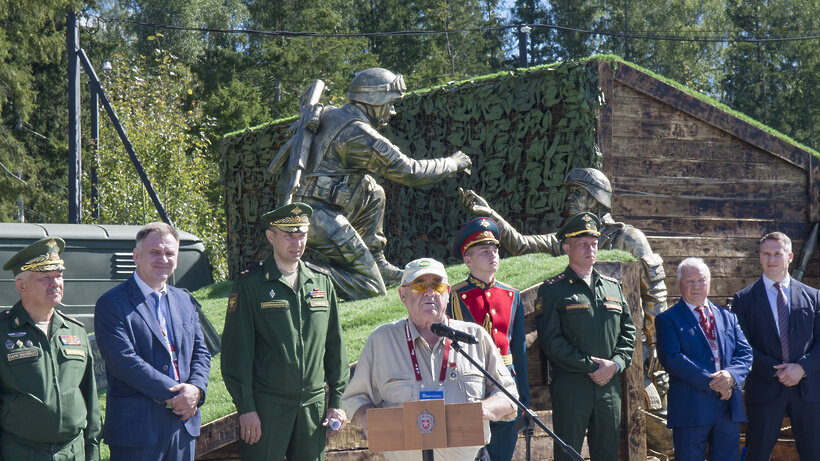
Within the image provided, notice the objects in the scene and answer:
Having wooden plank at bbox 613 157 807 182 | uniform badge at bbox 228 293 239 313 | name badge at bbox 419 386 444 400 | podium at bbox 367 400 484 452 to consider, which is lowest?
podium at bbox 367 400 484 452

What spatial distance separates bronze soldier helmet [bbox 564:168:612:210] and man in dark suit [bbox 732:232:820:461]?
2144 mm

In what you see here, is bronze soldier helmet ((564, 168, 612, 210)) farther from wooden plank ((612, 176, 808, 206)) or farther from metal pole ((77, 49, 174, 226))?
metal pole ((77, 49, 174, 226))

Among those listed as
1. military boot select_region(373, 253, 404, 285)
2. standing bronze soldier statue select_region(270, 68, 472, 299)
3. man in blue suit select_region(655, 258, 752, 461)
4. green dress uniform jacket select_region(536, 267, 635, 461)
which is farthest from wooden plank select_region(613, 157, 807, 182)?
green dress uniform jacket select_region(536, 267, 635, 461)

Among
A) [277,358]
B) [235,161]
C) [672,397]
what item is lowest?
[672,397]

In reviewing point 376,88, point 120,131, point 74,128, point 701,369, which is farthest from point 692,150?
point 74,128

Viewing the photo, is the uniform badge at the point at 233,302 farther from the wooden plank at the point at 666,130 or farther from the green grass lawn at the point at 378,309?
→ the wooden plank at the point at 666,130

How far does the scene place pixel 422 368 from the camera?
4.39 metres

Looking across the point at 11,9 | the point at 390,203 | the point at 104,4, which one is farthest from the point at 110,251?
the point at 104,4

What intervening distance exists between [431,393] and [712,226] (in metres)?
6.99

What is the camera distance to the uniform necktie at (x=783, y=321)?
6.71m

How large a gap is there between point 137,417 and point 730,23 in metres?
36.4

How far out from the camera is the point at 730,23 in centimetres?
3722

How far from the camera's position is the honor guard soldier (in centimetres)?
578

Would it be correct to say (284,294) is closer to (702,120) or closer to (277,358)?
(277,358)
